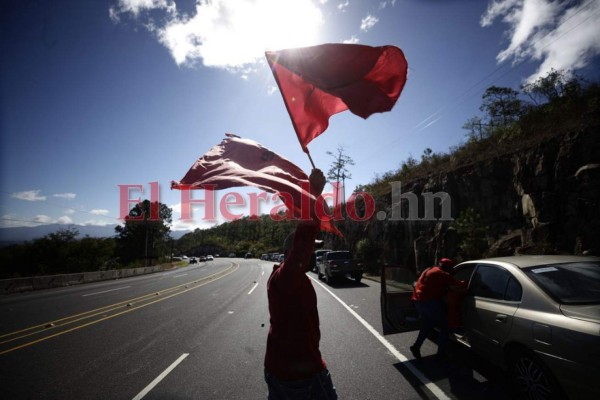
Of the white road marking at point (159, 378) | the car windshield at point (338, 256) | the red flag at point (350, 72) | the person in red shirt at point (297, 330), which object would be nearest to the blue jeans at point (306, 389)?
the person in red shirt at point (297, 330)

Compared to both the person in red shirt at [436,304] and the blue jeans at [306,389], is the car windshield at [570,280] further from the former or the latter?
the blue jeans at [306,389]

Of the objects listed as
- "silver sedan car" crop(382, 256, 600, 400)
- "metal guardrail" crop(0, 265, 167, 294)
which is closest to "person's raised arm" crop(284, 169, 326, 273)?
"silver sedan car" crop(382, 256, 600, 400)

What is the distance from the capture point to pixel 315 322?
2.22 meters

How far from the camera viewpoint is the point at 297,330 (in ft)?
7.00

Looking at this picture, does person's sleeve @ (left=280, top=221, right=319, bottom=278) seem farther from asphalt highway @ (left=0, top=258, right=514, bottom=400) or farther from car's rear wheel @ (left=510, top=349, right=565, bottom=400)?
car's rear wheel @ (left=510, top=349, right=565, bottom=400)

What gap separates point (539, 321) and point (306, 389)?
9.16 feet

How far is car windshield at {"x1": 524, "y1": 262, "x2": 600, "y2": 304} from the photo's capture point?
331 cm

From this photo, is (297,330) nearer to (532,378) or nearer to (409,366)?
(532,378)

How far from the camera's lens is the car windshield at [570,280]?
3.31 m

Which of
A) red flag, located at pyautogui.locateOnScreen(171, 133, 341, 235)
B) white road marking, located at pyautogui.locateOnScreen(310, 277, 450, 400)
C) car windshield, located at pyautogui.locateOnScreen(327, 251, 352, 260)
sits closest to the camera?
red flag, located at pyautogui.locateOnScreen(171, 133, 341, 235)

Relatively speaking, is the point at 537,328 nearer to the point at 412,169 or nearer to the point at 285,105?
the point at 285,105

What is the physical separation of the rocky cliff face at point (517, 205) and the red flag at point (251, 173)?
12723 mm

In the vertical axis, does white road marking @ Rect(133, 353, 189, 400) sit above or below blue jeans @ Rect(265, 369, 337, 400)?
below

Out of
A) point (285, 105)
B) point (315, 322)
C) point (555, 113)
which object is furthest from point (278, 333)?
point (555, 113)
